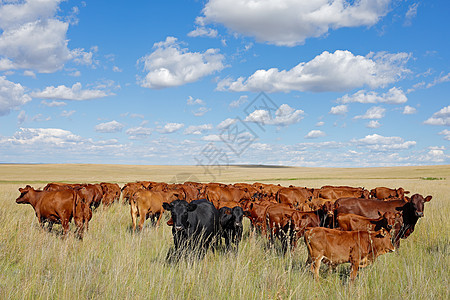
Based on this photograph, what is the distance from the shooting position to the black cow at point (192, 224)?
690 centimetres

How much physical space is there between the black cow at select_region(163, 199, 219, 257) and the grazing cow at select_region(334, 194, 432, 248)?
3644 millimetres

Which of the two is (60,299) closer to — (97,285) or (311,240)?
(97,285)

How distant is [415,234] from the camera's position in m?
10.1

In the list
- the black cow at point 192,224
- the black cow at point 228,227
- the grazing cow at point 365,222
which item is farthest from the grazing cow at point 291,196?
the grazing cow at point 365,222

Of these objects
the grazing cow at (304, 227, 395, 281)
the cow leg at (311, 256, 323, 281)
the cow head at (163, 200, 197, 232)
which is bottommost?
the cow leg at (311, 256, 323, 281)

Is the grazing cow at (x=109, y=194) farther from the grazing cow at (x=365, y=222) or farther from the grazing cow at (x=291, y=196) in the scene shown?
the grazing cow at (x=365, y=222)

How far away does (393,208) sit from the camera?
31.0 feet

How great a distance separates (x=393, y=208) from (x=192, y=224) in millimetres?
5823

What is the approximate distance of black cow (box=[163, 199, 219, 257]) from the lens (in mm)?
6902

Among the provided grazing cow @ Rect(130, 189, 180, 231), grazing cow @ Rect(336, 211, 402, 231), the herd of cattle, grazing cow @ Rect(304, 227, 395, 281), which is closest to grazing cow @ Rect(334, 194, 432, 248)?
the herd of cattle

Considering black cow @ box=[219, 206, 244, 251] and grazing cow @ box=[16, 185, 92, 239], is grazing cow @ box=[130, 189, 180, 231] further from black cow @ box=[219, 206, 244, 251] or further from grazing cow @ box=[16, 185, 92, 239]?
black cow @ box=[219, 206, 244, 251]

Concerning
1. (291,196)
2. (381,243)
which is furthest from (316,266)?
(291,196)

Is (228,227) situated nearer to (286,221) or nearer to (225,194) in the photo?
(286,221)

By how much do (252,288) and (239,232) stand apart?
3578 mm
